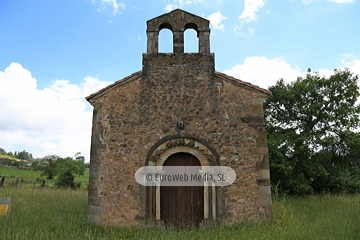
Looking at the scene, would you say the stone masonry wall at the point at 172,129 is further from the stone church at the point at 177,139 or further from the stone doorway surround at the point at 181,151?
the stone doorway surround at the point at 181,151

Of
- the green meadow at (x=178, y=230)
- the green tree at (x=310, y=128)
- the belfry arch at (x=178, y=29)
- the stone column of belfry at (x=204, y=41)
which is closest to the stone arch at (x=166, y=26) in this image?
the belfry arch at (x=178, y=29)

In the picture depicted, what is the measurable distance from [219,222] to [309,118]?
963cm

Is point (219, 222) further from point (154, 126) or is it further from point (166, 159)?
point (154, 126)

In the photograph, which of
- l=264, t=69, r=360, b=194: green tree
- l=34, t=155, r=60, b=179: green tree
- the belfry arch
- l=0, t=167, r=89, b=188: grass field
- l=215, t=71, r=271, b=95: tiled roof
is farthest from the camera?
l=34, t=155, r=60, b=179: green tree

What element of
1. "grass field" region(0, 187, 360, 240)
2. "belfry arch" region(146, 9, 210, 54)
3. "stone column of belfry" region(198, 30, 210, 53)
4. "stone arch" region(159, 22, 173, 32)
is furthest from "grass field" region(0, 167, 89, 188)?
"stone column of belfry" region(198, 30, 210, 53)

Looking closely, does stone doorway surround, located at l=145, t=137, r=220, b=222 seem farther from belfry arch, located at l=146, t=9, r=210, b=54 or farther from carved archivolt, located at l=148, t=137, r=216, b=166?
belfry arch, located at l=146, t=9, r=210, b=54

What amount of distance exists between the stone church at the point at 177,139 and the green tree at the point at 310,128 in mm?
5813

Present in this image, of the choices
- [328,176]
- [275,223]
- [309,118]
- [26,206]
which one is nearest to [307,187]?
[328,176]

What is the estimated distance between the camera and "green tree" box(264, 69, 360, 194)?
12.8m

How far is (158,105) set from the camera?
24.9 ft

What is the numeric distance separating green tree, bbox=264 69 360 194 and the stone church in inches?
229

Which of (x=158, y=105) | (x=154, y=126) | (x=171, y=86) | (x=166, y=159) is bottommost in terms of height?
(x=166, y=159)

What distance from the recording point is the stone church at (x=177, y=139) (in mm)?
6996

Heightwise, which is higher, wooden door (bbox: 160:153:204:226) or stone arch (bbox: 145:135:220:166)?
Result: stone arch (bbox: 145:135:220:166)
